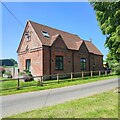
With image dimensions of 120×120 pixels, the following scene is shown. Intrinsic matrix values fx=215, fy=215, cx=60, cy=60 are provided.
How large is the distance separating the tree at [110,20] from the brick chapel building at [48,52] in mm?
15409

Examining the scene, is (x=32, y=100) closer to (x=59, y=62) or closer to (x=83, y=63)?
(x=59, y=62)

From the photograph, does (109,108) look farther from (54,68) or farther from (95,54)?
(95,54)

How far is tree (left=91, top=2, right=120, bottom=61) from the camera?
11484mm

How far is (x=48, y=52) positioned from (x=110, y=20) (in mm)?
17457

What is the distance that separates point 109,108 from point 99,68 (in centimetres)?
3293

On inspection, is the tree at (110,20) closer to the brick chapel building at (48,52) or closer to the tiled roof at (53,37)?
the brick chapel building at (48,52)

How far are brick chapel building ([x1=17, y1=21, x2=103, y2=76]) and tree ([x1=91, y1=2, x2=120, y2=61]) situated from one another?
1541 cm

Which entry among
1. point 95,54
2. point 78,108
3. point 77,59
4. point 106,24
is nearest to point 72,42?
point 77,59

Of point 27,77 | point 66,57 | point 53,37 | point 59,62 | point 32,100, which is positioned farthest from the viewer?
point 66,57

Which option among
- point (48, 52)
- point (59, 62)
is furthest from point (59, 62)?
point (48, 52)

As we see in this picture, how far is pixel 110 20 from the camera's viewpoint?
1212 centimetres

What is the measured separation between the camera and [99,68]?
40969 millimetres

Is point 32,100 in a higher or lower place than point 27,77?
lower

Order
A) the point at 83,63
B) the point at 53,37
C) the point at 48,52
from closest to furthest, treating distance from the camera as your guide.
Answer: the point at 48,52 < the point at 53,37 < the point at 83,63
